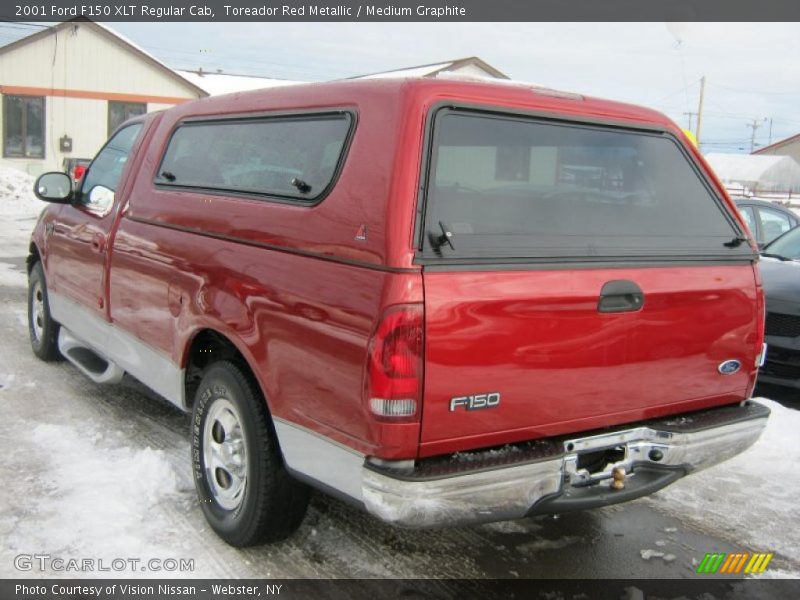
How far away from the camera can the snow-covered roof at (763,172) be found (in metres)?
72.6

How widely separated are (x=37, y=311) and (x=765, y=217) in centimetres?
890

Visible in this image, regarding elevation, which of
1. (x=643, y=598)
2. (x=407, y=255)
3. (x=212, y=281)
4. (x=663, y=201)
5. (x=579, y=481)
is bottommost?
(x=643, y=598)

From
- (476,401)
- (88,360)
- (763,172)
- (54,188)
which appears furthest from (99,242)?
(763,172)

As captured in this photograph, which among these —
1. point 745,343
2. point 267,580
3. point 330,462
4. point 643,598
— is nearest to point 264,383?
point 330,462

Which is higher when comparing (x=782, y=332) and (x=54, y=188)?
(x=54, y=188)

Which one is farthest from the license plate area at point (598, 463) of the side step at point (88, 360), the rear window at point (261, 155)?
the side step at point (88, 360)

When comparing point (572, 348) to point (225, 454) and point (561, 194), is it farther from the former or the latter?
point (225, 454)

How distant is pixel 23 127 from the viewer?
93.5 feet

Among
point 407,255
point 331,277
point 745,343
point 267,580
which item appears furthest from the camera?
point 745,343

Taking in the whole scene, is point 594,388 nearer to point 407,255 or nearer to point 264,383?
point 407,255

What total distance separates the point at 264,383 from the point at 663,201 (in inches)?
75.0

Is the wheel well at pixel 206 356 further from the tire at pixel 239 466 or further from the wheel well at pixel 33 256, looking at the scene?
the wheel well at pixel 33 256

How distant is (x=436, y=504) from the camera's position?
2699mm
